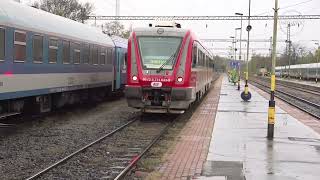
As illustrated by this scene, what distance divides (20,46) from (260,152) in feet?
23.9

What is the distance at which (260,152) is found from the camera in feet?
38.1

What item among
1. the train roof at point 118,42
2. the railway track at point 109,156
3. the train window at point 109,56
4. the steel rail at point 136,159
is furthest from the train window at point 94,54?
the steel rail at point 136,159

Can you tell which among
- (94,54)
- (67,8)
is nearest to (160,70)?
(94,54)

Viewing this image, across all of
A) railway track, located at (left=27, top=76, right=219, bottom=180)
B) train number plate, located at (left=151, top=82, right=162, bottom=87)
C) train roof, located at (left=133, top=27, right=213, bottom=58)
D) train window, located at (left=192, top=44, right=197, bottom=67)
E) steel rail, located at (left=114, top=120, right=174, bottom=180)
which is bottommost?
railway track, located at (left=27, top=76, right=219, bottom=180)

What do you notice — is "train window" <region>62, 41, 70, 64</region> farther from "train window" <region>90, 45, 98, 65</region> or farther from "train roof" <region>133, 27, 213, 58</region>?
"train window" <region>90, 45, 98, 65</region>

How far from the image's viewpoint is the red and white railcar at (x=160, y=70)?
18.1 m

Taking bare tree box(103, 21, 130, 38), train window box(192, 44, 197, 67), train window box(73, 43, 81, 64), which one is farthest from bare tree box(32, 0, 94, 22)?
train window box(192, 44, 197, 67)

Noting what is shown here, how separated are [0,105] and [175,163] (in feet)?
20.5

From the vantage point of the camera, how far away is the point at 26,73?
15383 mm

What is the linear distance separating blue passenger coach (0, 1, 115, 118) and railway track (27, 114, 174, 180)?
9.66ft

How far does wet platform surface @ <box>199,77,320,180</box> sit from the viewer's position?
30.3 ft

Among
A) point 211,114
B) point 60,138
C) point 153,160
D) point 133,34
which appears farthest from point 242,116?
point 153,160

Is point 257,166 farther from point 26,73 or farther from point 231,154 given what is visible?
point 26,73

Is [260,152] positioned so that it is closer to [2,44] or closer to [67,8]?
[2,44]
